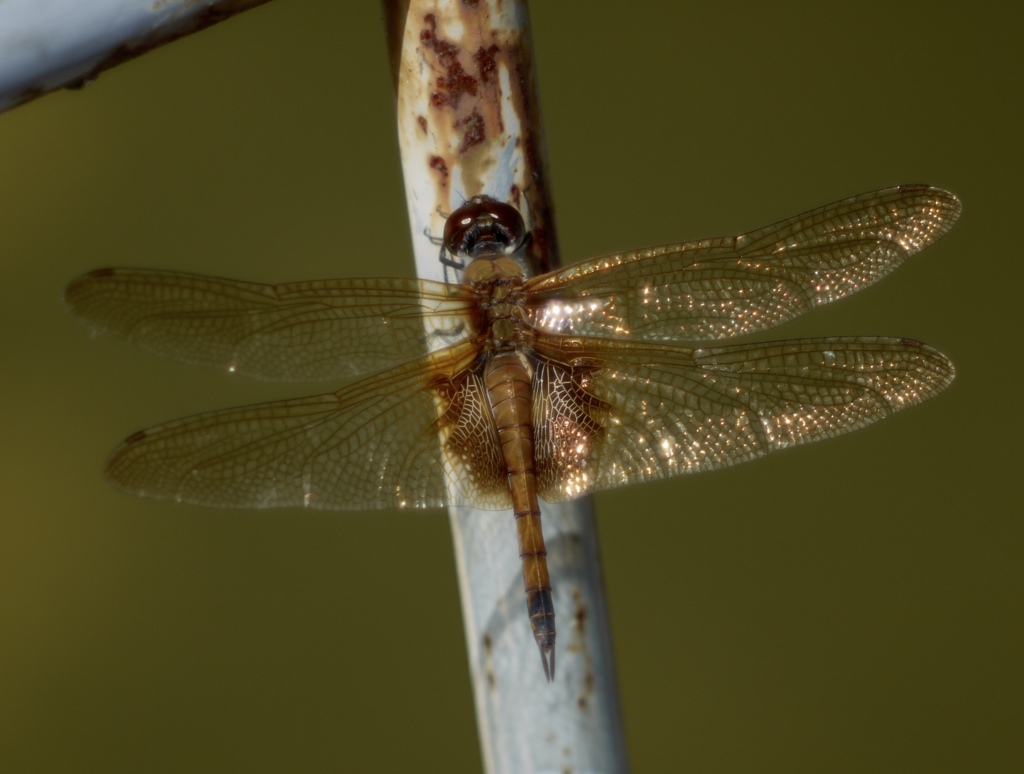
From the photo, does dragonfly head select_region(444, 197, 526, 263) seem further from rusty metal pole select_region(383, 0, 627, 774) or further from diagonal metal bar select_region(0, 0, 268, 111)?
diagonal metal bar select_region(0, 0, 268, 111)

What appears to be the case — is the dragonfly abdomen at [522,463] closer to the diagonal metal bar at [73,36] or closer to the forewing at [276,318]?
the forewing at [276,318]

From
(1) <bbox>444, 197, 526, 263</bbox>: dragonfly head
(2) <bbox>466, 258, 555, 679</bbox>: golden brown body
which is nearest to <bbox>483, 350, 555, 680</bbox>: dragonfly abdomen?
(2) <bbox>466, 258, 555, 679</bbox>: golden brown body

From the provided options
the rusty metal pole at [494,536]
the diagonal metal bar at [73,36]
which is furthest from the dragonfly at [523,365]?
the diagonal metal bar at [73,36]

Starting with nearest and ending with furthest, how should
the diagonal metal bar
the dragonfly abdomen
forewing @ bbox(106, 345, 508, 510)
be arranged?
the diagonal metal bar → the dragonfly abdomen → forewing @ bbox(106, 345, 508, 510)

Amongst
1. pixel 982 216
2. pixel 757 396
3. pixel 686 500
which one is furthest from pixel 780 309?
pixel 982 216

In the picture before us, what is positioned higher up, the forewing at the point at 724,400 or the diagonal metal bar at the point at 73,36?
the diagonal metal bar at the point at 73,36

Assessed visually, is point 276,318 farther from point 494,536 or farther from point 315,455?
point 494,536
